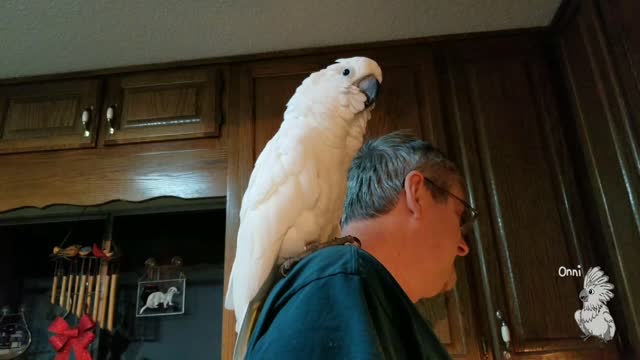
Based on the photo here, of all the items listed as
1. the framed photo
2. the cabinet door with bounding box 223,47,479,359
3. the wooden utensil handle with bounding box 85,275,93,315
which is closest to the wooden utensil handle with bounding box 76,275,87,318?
the wooden utensil handle with bounding box 85,275,93,315

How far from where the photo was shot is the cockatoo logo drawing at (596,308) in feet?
4.13

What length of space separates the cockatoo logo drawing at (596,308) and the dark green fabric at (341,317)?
3.25ft

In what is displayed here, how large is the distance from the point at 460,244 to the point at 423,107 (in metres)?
0.70

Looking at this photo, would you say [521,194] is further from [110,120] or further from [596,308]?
[110,120]

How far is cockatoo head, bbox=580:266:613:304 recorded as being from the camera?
4.22ft

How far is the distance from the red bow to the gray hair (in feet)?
3.61

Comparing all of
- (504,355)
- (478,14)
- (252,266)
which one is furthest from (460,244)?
(478,14)

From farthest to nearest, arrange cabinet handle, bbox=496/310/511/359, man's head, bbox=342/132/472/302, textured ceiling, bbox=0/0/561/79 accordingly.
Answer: textured ceiling, bbox=0/0/561/79
cabinet handle, bbox=496/310/511/359
man's head, bbox=342/132/472/302

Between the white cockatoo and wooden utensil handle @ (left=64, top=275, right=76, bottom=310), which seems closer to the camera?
the white cockatoo

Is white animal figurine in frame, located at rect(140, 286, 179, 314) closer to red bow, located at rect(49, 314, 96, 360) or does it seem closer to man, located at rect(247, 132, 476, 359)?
red bow, located at rect(49, 314, 96, 360)

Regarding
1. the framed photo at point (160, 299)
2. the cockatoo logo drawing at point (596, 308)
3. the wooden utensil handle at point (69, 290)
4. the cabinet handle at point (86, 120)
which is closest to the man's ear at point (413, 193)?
the cockatoo logo drawing at point (596, 308)

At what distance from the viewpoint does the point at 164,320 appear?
1.65 meters

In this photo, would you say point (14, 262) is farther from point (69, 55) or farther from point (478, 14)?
point (478, 14)

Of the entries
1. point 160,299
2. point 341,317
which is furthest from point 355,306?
point 160,299
